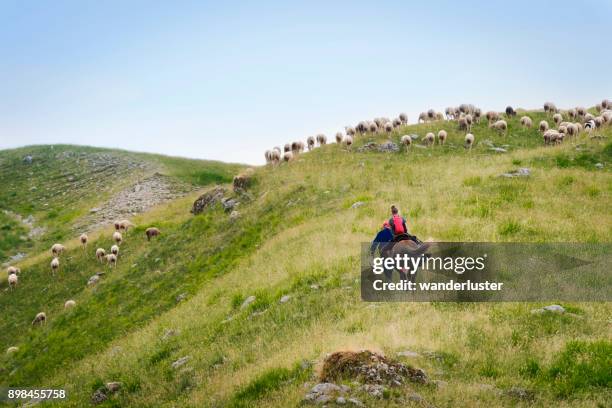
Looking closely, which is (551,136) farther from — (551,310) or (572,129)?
(551,310)

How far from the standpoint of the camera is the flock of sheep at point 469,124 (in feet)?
113

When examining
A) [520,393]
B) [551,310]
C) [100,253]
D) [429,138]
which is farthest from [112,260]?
[520,393]

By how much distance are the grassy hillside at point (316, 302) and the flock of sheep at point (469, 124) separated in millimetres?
1077

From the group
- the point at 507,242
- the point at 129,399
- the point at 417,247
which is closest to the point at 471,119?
the point at 507,242

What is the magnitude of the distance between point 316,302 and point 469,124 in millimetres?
29632

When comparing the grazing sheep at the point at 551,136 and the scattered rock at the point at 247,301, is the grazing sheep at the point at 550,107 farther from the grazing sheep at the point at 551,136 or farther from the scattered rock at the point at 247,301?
the scattered rock at the point at 247,301

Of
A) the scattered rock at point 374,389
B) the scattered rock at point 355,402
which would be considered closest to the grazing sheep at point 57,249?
the scattered rock at point 374,389

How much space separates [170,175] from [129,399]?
155 ft

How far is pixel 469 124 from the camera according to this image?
39.2 m

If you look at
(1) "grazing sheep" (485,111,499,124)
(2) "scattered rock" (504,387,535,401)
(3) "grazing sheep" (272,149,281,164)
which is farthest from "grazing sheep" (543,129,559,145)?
(2) "scattered rock" (504,387,535,401)

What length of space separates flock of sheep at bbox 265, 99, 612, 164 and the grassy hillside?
3.53ft

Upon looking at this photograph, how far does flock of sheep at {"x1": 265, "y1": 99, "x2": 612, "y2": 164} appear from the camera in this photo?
34344mm

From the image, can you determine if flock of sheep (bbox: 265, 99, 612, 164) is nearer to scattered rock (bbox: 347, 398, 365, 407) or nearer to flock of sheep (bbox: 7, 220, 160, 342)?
flock of sheep (bbox: 7, 220, 160, 342)

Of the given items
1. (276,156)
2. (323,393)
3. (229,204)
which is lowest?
(323,393)
